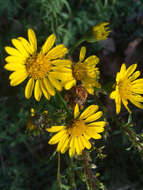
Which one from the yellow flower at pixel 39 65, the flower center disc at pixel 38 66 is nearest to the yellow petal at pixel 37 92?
the yellow flower at pixel 39 65

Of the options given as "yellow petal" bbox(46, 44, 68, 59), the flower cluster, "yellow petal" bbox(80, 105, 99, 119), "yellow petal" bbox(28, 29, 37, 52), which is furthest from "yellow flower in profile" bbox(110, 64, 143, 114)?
"yellow petal" bbox(28, 29, 37, 52)

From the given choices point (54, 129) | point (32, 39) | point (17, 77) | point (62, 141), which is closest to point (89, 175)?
point (62, 141)

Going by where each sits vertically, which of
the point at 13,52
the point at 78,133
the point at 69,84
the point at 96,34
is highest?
the point at 96,34

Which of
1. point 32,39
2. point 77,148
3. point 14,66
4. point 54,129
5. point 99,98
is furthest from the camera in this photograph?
point 99,98

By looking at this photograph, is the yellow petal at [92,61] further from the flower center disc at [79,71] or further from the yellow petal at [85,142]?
the yellow petal at [85,142]

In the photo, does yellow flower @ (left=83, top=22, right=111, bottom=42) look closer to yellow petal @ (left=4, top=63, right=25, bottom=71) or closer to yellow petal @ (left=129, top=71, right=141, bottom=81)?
yellow petal @ (left=129, top=71, right=141, bottom=81)

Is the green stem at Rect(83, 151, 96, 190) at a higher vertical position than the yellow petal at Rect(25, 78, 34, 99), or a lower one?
lower

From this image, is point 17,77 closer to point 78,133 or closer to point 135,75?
point 78,133
